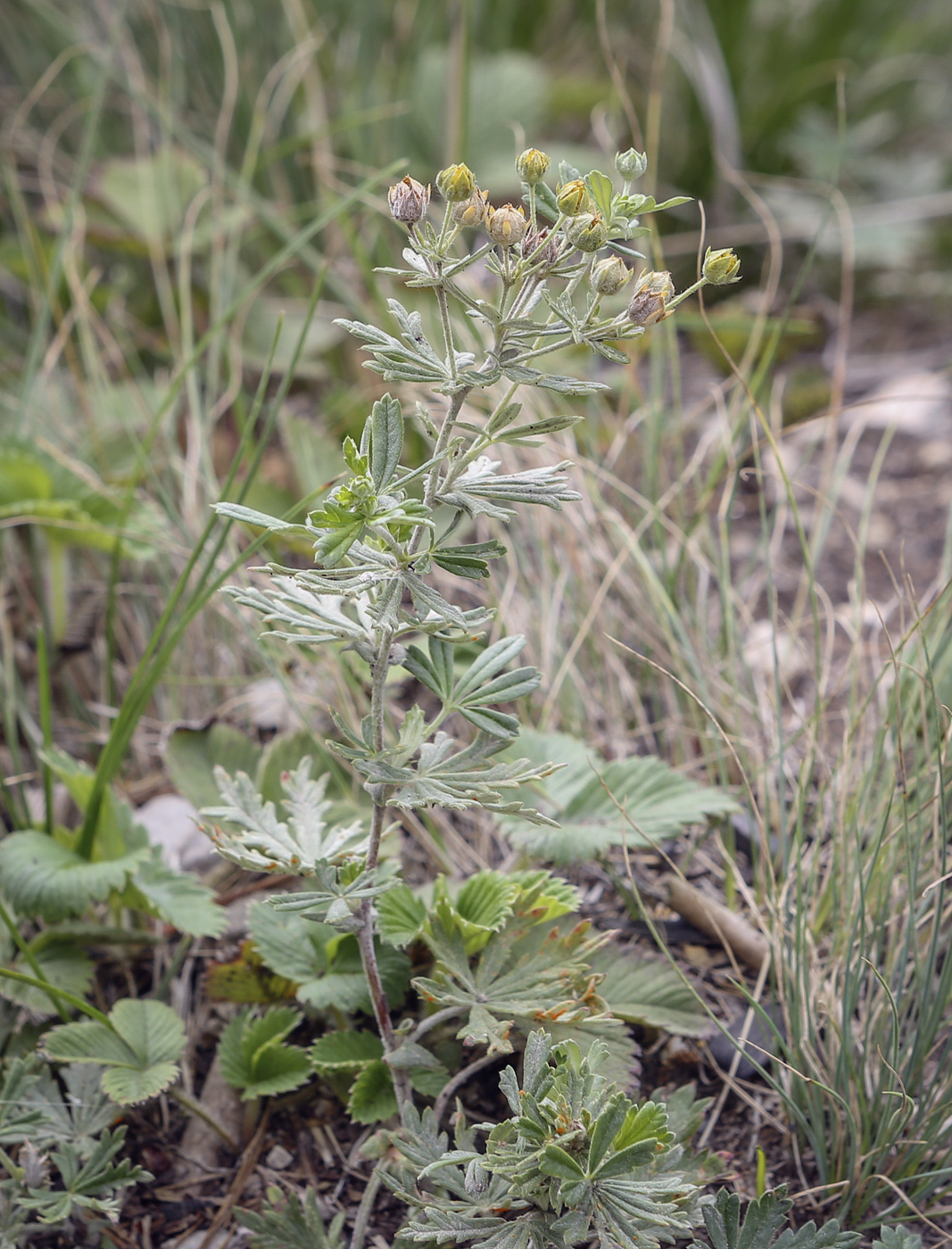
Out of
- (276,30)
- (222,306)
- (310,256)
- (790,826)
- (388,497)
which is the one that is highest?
(276,30)

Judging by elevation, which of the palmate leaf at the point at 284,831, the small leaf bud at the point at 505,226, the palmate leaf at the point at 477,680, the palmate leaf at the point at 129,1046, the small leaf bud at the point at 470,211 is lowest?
the palmate leaf at the point at 129,1046

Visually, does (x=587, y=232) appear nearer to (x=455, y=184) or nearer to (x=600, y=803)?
(x=455, y=184)

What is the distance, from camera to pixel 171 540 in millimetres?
1488

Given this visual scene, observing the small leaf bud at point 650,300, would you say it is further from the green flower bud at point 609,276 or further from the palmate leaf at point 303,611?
the palmate leaf at point 303,611

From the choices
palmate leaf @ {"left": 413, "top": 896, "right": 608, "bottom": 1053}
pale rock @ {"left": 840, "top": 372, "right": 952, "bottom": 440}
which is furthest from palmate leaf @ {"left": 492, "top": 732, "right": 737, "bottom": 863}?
pale rock @ {"left": 840, "top": 372, "right": 952, "bottom": 440}

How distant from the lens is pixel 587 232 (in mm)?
649

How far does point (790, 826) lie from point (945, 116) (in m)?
2.48

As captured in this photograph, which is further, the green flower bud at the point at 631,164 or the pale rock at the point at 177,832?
the pale rock at the point at 177,832

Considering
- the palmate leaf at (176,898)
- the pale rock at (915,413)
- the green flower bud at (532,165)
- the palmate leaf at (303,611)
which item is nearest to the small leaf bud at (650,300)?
the green flower bud at (532,165)

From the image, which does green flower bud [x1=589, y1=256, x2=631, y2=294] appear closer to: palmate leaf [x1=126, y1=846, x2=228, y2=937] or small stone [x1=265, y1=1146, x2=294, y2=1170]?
palmate leaf [x1=126, y1=846, x2=228, y2=937]

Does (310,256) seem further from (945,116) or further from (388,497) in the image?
(945,116)

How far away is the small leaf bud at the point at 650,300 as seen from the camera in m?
0.68

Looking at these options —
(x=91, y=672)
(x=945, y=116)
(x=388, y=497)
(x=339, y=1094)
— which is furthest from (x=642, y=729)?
(x=945, y=116)

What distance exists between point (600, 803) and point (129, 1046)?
54cm
